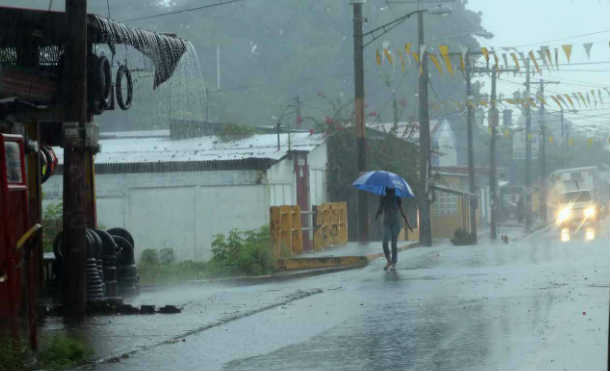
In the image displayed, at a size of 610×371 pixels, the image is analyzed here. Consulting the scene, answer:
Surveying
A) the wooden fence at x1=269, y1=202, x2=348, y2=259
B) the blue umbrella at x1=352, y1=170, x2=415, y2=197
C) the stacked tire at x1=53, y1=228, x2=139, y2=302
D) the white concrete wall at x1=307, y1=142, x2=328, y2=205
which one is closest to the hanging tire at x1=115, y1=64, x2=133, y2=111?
the stacked tire at x1=53, y1=228, x2=139, y2=302

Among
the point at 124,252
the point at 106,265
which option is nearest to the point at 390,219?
the point at 124,252

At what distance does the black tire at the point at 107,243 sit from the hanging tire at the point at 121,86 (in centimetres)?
189

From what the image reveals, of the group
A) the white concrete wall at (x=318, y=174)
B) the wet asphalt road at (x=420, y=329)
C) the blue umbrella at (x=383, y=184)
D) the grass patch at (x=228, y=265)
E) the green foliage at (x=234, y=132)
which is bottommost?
the wet asphalt road at (x=420, y=329)

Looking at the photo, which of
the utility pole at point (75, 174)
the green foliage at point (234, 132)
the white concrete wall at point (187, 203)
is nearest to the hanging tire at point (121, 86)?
the utility pole at point (75, 174)

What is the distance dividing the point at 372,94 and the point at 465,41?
Answer: 24.0ft

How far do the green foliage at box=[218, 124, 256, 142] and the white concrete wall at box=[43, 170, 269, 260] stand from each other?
18.8ft

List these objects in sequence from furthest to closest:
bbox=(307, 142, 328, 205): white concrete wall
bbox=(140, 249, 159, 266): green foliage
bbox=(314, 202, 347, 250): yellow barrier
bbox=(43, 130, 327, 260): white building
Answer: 1. bbox=(307, 142, 328, 205): white concrete wall
2. bbox=(314, 202, 347, 250): yellow barrier
3. bbox=(43, 130, 327, 260): white building
4. bbox=(140, 249, 159, 266): green foliage

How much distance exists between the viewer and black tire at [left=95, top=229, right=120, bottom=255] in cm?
1435

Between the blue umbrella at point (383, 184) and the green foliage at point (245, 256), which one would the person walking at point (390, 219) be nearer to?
the blue umbrella at point (383, 184)

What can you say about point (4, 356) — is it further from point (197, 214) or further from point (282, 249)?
point (197, 214)

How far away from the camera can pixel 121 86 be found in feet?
49.6

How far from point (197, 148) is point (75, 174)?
2229 centimetres

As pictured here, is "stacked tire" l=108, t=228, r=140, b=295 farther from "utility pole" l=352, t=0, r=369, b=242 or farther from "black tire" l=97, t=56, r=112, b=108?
"utility pole" l=352, t=0, r=369, b=242

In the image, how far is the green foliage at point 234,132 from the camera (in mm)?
36250
